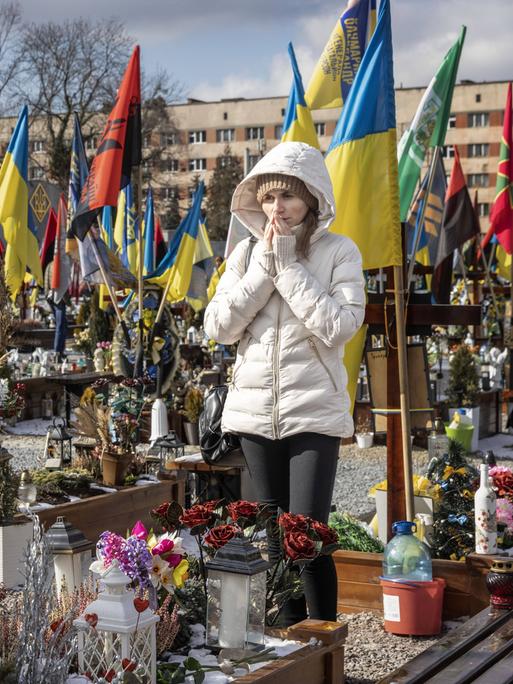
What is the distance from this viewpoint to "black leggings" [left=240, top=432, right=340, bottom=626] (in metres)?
4.47

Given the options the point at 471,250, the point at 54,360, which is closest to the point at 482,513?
the point at 54,360

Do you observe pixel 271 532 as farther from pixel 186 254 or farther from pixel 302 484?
pixel 186 254

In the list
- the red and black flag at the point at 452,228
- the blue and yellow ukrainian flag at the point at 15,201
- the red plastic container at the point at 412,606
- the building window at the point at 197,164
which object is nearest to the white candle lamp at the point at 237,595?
the red plastic container at the point at 412,606

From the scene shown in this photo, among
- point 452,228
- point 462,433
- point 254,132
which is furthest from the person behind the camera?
point 254,132

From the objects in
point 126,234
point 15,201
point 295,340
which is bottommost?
point 295,340

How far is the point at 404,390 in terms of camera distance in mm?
6059

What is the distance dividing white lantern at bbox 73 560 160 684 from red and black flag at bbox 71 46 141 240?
7753 mm

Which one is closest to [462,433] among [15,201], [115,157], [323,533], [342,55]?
[115,157]

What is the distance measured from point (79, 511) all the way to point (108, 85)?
44.2m

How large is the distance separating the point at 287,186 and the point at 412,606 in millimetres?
2042

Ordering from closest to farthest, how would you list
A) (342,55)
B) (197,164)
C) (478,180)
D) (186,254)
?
(342,55), (186,254), (478,180), (197,164)

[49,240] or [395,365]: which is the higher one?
[49,240]

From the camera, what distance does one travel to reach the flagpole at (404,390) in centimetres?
600

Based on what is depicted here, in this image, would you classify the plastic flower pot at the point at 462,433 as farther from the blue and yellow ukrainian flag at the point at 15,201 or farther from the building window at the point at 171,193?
the building window at the point at 171,193
